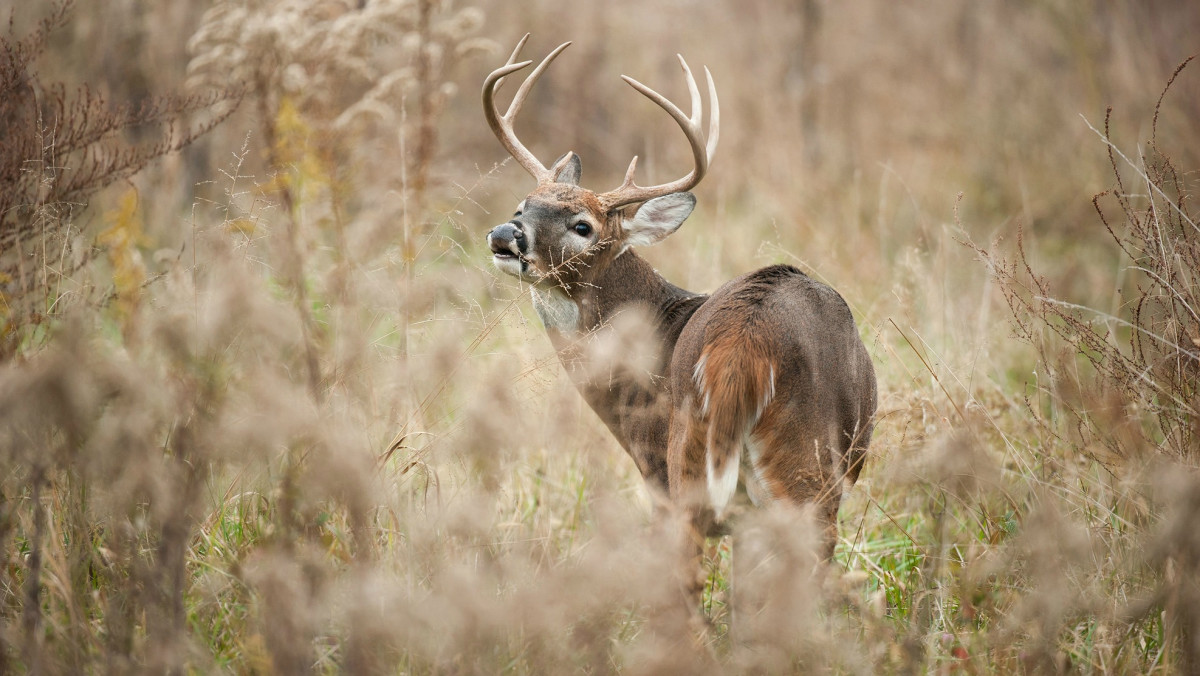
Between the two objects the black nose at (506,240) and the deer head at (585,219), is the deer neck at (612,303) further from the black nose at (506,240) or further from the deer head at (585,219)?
the black nose at (506,240)

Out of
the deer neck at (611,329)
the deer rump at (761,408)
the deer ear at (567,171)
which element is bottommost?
the deer neck at (611,329)

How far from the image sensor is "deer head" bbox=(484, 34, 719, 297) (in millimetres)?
4137

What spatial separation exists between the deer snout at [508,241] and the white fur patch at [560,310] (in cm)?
27

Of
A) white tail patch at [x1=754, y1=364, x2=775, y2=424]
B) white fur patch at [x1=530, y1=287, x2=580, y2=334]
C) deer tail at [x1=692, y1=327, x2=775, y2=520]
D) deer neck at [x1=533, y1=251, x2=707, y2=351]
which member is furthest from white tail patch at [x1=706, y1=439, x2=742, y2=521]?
white fur patch at [x1=530, y1=287, x2=580, y2=334]

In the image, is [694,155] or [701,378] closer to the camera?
[701,378]

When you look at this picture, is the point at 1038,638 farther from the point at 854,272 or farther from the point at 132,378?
the point at 854,272

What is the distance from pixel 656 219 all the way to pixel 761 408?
164 cm

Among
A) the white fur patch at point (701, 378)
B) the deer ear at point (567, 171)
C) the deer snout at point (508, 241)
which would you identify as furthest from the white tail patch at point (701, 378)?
the deer ear at point (567, 171)

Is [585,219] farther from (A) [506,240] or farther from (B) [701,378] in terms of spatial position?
(B) [701,378]

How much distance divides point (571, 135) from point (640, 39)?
5.94 feet

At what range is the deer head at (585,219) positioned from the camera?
4137 mm

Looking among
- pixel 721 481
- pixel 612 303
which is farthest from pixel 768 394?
pixel 612 303

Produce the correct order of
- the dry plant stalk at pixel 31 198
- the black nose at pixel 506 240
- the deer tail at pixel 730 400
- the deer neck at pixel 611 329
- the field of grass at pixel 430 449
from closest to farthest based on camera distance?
the field of grass at pixel 430 449, the deer tail at pixel 730 400, the dry plant stalk at pixel 31 198, the deer neck at pixel 611 329, the black nose at pixel 506 240

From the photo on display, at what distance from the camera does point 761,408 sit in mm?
3143
